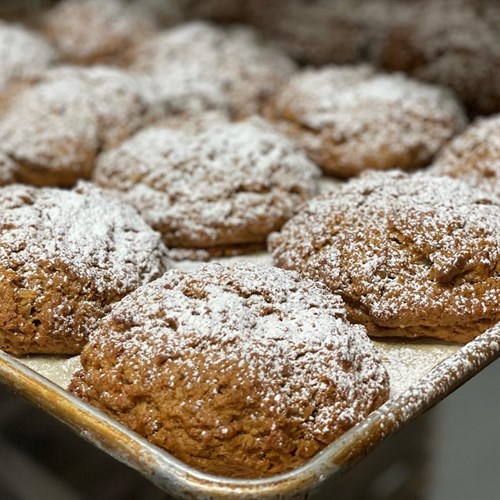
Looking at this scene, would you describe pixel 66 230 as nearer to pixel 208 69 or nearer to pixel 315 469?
pixel 315 469

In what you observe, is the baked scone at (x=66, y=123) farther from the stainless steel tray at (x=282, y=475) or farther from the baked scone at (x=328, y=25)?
the stainless steel tray at (x=282, y=475)

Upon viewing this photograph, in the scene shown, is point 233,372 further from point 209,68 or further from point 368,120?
point 209,68

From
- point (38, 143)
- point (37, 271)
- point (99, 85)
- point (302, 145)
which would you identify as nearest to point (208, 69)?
point (99, 85)

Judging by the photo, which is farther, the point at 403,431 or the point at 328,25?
the point at 328,25

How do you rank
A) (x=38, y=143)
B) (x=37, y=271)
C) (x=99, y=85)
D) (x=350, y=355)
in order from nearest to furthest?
1. (x=350, y=355)
2. (x=37, y=271)
3. (x=38, y=143)
4. (x=99, y=85)

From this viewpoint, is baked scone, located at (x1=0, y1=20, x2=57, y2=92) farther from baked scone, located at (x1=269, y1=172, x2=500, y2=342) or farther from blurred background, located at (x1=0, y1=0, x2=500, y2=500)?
baked scone, located at (x1=269, y1=172, x2=500, y2=342)

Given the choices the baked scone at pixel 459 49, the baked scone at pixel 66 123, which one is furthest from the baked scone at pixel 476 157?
the baked scone at pixel 66 123

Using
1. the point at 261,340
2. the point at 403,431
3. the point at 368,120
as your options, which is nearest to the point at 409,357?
the point at 403,431
